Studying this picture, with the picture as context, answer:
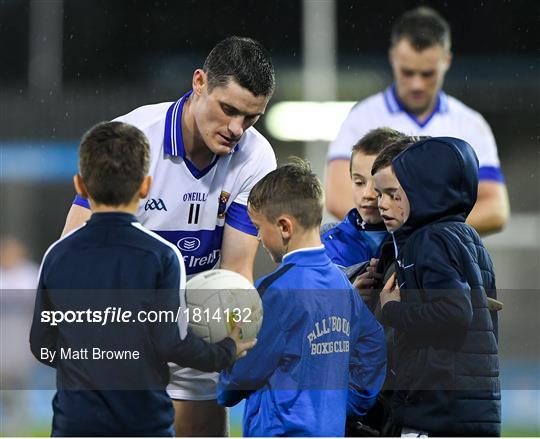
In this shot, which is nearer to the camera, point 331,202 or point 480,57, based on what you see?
point 331,202

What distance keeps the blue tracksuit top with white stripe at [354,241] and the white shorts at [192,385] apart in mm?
559

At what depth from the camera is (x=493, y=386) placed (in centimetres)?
239

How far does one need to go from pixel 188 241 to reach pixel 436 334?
0.77 m

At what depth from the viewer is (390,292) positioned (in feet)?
7.99

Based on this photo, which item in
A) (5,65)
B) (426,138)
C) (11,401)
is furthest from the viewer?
(11,401)

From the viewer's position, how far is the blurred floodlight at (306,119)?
3967mm

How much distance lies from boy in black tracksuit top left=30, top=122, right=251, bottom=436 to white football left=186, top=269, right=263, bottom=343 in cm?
8

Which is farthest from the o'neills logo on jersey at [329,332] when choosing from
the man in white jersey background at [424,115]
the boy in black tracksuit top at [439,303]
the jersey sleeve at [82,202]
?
the man in white jersey background at [424,115]

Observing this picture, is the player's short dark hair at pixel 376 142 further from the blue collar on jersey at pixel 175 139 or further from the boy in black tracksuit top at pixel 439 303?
the blue collar on jersey at pixel 175 139

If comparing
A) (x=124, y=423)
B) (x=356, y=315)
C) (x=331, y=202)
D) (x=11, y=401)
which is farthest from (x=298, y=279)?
(x=11, y=401)

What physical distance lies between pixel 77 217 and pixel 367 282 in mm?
767

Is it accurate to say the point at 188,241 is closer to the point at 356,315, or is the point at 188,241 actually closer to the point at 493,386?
the point at 356,315

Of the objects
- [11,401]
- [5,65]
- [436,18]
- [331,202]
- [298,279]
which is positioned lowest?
[11,401]

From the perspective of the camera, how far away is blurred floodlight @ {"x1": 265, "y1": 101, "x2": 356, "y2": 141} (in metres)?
3.97
